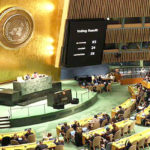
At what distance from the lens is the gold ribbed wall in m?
22.9

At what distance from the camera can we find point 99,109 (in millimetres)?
20766

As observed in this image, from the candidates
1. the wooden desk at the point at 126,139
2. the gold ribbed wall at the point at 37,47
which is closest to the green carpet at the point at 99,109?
the wooden desk at the point at 126,139

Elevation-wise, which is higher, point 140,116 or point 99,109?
point 140,116

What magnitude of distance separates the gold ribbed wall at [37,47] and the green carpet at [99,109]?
17.5 ft

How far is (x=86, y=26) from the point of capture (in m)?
23.3

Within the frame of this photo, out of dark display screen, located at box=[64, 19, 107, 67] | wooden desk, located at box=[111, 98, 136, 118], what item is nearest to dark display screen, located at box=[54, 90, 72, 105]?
wooden desk, located at box=[111, 98, 136, 118]

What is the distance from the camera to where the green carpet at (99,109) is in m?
16.7

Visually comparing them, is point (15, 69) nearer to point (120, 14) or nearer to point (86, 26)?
point (86, 26)

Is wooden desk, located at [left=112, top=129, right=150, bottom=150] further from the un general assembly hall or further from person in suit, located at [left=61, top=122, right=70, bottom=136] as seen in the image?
person in suit, located at [left=61, top=122, right=70, bottom=136]

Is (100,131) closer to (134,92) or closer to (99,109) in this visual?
(99,109)

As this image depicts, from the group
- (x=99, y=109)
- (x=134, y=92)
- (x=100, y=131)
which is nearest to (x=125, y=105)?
(x=99, y=109)

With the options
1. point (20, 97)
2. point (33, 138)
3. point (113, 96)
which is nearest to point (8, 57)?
point (20, 97)

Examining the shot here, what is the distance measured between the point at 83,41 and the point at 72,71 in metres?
5.54

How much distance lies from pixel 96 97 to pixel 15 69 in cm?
631
